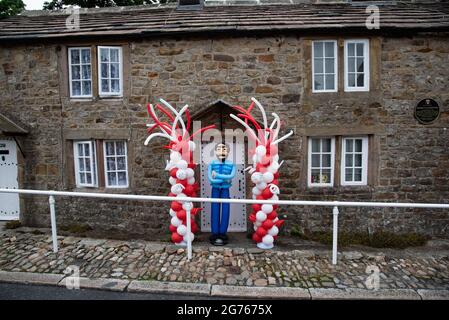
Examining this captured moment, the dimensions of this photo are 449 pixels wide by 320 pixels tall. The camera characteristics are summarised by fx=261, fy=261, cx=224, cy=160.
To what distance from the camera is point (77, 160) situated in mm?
6730

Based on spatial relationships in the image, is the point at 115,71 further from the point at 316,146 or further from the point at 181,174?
the point at 316,146

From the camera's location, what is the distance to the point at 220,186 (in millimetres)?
5078

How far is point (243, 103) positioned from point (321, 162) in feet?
7.85

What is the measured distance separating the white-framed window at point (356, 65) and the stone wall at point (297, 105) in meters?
0.17

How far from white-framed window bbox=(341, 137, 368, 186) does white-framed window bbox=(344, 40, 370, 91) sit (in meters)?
1.26

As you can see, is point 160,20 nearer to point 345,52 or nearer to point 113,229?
point 345,52

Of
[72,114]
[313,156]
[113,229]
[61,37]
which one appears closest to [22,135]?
[72,114]

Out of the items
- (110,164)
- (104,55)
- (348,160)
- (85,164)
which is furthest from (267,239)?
(104,55)

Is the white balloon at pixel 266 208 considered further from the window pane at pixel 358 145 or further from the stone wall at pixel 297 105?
the window pane at pixel 358 145

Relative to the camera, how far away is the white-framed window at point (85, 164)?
6.66 meters

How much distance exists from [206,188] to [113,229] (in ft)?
8.60

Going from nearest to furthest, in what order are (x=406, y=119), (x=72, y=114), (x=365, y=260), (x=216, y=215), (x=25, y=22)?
(x=365, y=260), (x=216, y=215), (x=406, y=119), (x=72, y=114), (x=25, y=22)

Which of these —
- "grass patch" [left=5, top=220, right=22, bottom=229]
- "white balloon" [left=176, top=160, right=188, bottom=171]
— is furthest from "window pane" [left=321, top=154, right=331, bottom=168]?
"grass patch" [left=5, top=220, right=22, bottom=229]

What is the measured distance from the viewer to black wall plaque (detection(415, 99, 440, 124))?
6.10 m
